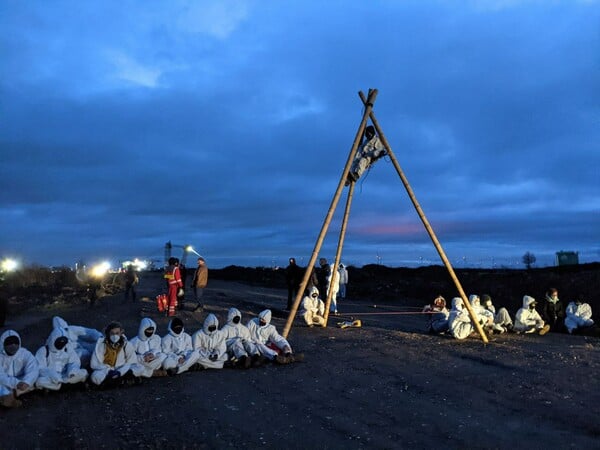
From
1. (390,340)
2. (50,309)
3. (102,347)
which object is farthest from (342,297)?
(102,347)

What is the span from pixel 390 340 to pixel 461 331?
165 cm

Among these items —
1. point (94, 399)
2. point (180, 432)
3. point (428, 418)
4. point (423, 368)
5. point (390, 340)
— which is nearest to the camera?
point (180, 432)

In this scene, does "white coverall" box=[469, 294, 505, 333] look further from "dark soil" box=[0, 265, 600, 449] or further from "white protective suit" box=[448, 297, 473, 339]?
"dark soil" box=[0, 265, 600, 449]

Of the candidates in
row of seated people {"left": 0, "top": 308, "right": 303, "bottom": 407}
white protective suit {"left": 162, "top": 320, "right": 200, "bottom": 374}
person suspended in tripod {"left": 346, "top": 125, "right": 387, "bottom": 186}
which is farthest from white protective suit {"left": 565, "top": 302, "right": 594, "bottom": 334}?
white protective suit {"left": 162, "top": 320, "right": 200, "bottom": 374}

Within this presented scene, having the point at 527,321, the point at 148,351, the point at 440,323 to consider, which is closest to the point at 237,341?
the point at 148,351

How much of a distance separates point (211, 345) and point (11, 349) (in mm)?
3454

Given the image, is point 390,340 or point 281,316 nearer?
point 390,340

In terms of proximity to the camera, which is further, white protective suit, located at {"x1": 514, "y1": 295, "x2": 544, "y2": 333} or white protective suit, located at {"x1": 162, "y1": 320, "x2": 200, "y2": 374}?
white protective suit, located at {"x1": 514, "y1": 295, "x2": 544, "y2": 333}

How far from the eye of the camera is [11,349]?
25.8ft

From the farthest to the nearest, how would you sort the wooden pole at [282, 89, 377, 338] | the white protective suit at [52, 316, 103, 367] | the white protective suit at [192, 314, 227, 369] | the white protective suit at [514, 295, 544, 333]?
1. the white protective suit at [514, 295, 544, 333]
2. the wooden pole at [282, 89, 377, 338]
3. the white protective suit at [192, 314, 227, 369]
4. the white protective suit at [52, 316, 103, 367]

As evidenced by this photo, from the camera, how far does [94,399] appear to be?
8.03 meters

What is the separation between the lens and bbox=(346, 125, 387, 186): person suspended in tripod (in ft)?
43.8

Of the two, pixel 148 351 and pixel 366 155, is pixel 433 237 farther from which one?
pixel 148 351

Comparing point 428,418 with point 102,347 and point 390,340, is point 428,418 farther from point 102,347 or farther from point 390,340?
point 390,340
